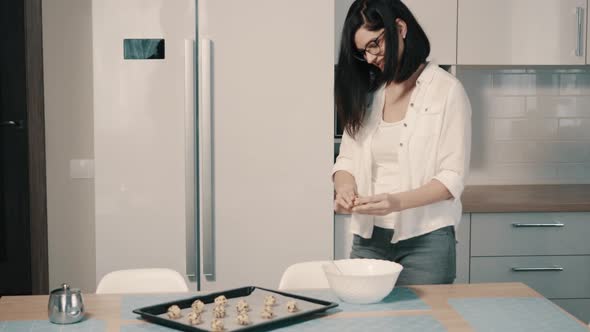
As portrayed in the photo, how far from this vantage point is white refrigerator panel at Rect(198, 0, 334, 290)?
10.7ft

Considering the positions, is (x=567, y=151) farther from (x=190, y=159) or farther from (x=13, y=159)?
(x=13, y=159)

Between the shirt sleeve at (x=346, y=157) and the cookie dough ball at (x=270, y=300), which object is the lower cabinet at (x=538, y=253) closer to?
the shirt sleeve at (x=346, y=157)

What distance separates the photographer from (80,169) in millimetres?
3887

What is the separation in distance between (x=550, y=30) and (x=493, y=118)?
59 centimetres

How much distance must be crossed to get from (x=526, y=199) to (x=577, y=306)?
50 cm

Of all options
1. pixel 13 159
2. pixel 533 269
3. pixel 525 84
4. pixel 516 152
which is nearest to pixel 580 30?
pixel 525 84

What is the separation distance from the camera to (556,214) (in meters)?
3.51

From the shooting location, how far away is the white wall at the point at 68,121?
386 cm

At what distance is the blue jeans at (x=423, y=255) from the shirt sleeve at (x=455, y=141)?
144mm

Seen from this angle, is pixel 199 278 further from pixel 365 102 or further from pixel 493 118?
pixel 493 118

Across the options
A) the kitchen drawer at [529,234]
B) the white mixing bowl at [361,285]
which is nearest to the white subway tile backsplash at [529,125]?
the kitchen drawer at [529,234]

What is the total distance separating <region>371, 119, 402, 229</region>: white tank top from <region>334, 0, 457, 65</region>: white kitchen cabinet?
4.00 ft

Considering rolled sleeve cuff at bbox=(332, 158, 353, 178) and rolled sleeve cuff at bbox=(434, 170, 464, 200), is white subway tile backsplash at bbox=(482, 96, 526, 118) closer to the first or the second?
rolled sleeve cuff at bbox=(332, 158, 353, 178)

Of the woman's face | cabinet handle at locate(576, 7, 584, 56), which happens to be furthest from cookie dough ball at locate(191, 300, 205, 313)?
cabinet handle at locate(576, 7, 584, 56)
